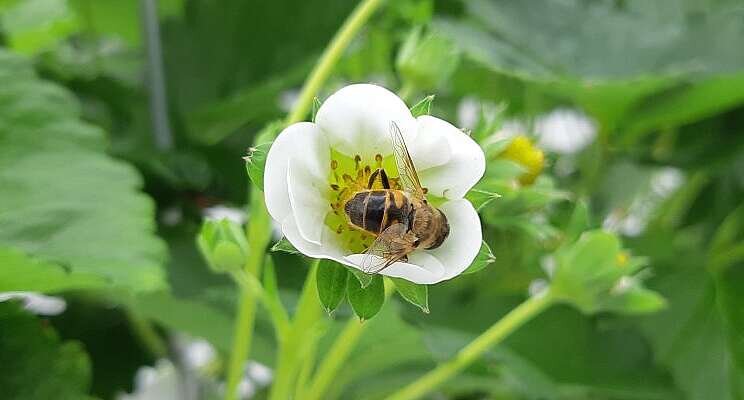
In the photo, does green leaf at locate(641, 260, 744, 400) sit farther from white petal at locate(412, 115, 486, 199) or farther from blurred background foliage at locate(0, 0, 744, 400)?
white petal at locate(412, 115, 486, 199)

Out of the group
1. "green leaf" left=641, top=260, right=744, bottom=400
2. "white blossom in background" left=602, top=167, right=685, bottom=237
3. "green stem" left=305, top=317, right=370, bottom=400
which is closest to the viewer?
"green stem" left=305, top=317, right=370, bottom=400

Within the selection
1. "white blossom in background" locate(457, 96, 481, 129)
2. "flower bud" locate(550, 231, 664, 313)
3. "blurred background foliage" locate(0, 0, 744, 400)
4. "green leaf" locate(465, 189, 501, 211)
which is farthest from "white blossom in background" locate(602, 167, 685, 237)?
"green leaf" locate(465, 189, 501, 211)

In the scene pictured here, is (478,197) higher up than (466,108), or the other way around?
(478,197)

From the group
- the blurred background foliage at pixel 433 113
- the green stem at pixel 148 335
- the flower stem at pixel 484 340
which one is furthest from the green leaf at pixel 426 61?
the green stem at pixel 148 335

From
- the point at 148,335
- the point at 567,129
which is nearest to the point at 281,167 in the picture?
the point at 148,335

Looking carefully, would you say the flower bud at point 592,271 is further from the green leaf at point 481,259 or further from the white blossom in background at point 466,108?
the white blossom in background at point 466,108

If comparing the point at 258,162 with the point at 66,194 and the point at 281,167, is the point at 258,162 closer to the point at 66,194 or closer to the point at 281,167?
the point at 281,167
